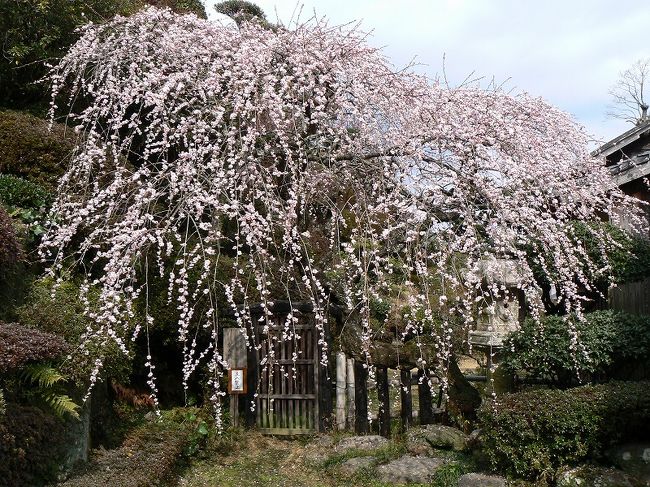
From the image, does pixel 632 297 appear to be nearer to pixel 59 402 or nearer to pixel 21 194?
pixel 59 402

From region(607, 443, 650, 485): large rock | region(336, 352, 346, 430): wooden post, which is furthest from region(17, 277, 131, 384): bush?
region(607, 443, 650, 485): large rock

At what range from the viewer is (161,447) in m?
6.02

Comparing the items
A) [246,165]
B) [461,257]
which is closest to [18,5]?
[246,165]

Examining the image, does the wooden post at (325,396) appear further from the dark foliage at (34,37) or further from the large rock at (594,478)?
the dark foliage at (34,37)

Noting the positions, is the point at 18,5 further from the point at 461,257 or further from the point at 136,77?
the point at 461,257

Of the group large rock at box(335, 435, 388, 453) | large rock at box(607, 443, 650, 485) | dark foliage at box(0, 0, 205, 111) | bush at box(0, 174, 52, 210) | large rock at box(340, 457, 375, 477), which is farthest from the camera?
dark foliage at box(0, 0, 205, 111)

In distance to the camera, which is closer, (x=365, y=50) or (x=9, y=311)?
(x=9, y=311)

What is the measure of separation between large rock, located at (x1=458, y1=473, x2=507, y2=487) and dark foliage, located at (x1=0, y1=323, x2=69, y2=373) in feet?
12.1

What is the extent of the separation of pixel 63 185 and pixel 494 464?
5045 mm

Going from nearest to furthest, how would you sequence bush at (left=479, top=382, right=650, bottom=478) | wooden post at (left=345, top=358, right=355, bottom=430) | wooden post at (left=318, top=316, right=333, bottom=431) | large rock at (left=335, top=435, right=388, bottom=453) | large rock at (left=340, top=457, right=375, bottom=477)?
bush at (left=479, top=382, right=650, bottom=478) → large rock at (left=340, top=457, right=375, bottom=477) → large rock at (left=335, top=435, right=388, bottom=453) → wooden post at (left=318, top=316, right=333, bottom=431) → wooden post at (left=345, top=358, right=355, bottom=430)

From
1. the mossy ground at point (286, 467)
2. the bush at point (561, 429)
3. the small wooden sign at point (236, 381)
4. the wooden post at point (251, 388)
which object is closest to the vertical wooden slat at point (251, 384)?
the wooden post at point (251, 388)

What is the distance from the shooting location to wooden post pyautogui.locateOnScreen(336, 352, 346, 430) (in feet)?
24.4

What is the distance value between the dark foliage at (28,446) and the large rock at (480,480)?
3.54m

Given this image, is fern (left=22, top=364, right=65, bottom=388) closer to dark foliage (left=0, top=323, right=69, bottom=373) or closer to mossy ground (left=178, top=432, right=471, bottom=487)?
dark foliage (left=0, top=323, right=69, bottom=373)
